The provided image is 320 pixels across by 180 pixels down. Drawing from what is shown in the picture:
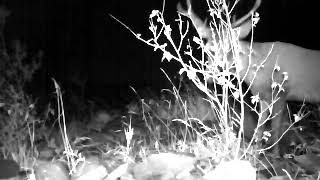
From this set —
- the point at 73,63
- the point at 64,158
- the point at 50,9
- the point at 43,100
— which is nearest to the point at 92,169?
the point at 64,158

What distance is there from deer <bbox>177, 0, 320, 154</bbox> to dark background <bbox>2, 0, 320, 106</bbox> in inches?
129

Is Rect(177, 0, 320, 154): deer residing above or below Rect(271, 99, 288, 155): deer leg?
above

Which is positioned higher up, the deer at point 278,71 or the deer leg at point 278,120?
the deer at point 278,71

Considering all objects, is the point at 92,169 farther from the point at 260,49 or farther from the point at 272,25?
the point at 272,25

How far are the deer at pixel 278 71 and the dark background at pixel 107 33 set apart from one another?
3.28 m

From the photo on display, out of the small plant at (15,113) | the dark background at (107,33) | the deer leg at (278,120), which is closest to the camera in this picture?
the small plant at (15,113)

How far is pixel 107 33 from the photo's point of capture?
30.0 ft

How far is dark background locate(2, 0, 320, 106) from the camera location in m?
8.21

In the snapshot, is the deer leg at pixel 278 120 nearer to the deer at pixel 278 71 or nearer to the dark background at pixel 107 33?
the deer at pixel 278 71

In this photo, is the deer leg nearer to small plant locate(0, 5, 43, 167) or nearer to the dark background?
small plant locate(0, 5, 43, 167)

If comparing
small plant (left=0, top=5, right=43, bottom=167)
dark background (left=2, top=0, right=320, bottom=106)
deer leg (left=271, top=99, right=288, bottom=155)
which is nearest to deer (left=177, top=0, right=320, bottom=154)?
deer leg (left=271, top=99, right=288, bottom=155)

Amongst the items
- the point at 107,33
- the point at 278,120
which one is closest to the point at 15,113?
the point at 278,120

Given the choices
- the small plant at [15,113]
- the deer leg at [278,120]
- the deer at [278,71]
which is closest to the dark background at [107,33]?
the small plant at [15,113]

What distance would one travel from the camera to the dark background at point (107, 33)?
8.21 meters
